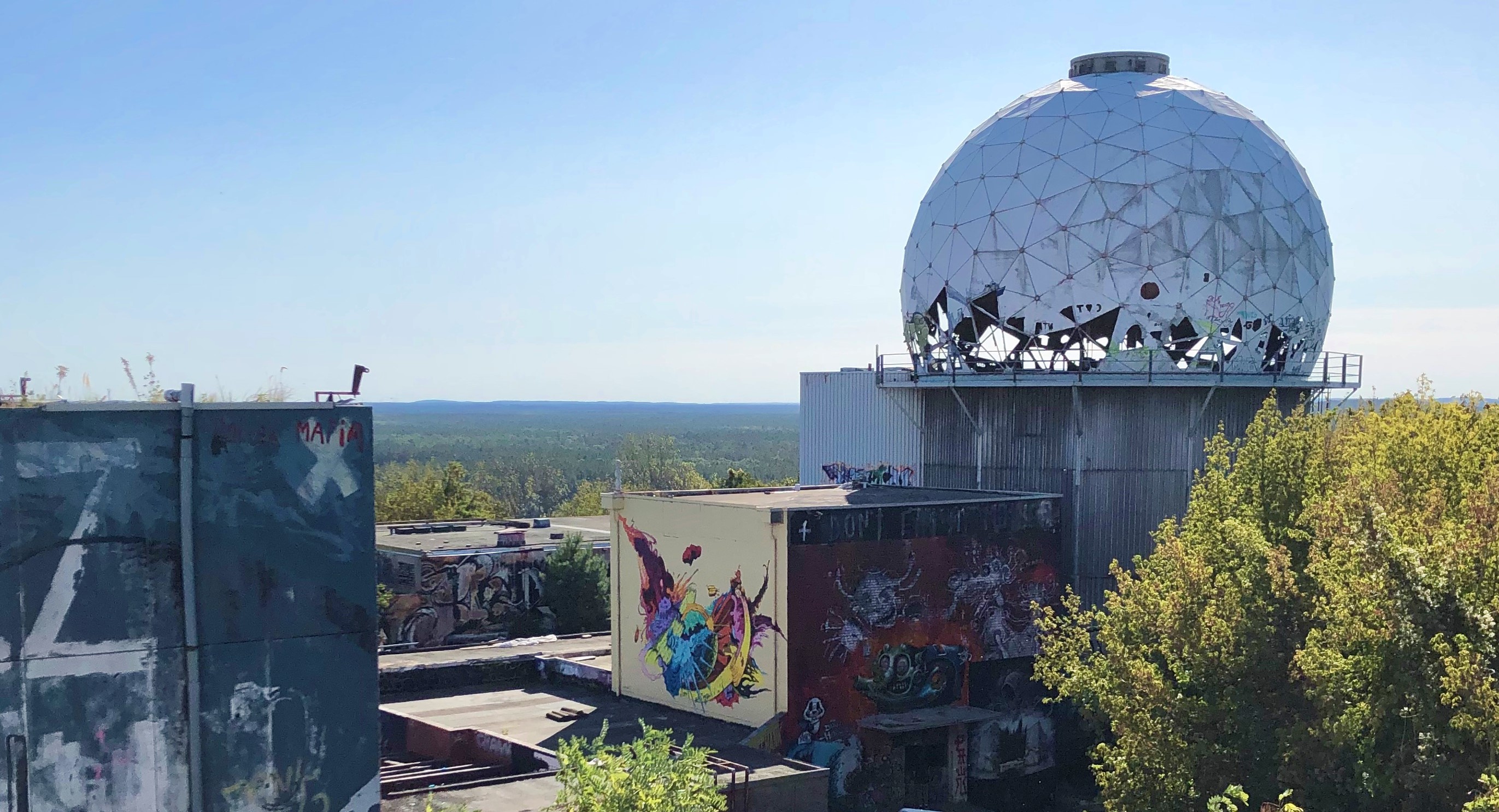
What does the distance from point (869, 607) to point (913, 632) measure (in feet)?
4.20

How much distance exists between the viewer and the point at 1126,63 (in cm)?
3309

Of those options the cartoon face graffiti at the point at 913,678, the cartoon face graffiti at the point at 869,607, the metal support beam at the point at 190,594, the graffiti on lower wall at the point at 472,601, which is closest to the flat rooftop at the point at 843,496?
the cartoon face graffiti at the point at 869,607

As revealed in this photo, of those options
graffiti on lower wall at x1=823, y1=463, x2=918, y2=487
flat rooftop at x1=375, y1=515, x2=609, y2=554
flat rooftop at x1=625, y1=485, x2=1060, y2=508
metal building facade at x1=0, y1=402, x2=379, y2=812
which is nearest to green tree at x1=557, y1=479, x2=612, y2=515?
flat rooftop at x1=375, y1=515, x2=609, y2=554

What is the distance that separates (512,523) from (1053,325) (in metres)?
29.3

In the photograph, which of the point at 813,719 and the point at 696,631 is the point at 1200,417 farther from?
the point at 696,631

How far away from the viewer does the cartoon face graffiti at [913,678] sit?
26047mm

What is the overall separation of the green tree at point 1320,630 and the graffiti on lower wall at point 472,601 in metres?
21.9

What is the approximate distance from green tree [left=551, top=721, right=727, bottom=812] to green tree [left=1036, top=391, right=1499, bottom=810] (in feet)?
24.7

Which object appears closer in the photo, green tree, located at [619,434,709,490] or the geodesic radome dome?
the geodesic radome dome

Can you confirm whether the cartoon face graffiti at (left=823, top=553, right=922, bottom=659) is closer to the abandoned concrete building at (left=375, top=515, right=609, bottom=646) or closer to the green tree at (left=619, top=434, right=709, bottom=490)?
the abandoned concrete building at (left=375, top=515, right=609, bottom=646)

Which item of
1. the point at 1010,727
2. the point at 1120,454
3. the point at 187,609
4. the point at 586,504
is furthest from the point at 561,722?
the point at 586,504

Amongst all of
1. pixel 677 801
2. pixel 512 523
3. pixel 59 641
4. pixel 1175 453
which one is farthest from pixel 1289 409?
pixel 512 523

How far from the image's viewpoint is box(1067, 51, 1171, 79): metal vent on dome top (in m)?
33.1

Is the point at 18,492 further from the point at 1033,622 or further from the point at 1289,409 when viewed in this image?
the point at 1289,409
